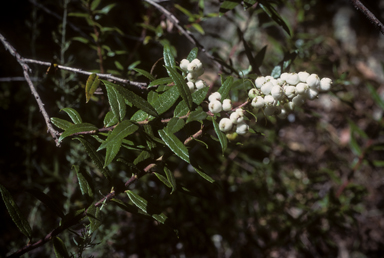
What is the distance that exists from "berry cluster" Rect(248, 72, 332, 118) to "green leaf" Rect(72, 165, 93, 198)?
2.70 feet

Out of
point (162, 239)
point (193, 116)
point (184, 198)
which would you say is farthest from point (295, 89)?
point (162, 239)

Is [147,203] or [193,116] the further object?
[147,203]

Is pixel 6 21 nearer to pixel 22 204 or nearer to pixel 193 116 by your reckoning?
pixel 22 204

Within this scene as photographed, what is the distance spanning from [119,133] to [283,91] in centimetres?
65

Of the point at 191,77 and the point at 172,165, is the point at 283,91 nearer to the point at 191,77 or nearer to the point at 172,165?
the point at 191,77

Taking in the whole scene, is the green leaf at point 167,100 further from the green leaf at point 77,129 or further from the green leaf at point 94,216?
the green leaf at point 94,216

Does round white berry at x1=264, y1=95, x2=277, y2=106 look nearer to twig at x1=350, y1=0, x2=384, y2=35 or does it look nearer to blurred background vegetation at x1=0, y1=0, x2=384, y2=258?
twig at x1=350, y1=0, x2=384, y2=35

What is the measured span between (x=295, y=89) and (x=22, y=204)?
2368 mm

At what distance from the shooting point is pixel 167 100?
98 centimetres

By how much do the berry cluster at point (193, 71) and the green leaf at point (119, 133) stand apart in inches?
12.4

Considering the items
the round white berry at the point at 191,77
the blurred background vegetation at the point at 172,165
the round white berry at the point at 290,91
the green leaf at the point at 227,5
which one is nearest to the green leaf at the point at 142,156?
the round white berry at the point at 191,77

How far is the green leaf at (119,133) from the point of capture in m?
0.85

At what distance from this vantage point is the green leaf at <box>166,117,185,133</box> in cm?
90

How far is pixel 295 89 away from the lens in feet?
3.14
